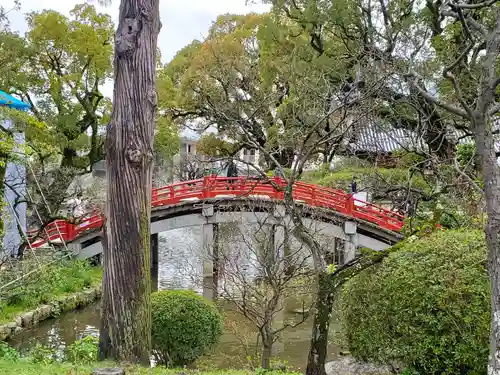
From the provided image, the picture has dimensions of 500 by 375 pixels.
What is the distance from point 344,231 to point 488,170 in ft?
41.1

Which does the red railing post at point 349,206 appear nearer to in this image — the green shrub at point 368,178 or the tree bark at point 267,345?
the green shrub at point 368,178

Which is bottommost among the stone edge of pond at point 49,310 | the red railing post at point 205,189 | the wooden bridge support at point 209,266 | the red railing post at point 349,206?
the stone edge of pond at point 49,310

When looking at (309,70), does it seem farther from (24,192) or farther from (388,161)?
(24,192)

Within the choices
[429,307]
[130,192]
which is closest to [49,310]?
[130,192]

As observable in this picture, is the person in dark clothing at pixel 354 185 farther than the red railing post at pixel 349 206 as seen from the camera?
Yes

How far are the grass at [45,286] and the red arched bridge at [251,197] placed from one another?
55.0 inches

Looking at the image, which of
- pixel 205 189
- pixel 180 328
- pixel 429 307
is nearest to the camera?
pixel 429 307

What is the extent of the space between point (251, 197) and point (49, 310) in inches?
264

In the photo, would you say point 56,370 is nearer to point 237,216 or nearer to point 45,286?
point 45,286

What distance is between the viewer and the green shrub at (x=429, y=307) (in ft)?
17.2

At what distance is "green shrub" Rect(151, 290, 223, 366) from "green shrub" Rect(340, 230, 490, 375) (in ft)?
10.2

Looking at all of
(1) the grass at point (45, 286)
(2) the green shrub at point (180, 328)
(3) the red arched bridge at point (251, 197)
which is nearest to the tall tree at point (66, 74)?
(3) the red arched bridge at point (251, 197)

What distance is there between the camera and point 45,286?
12.3 meters

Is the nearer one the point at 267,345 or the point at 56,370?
the point at 56,370
